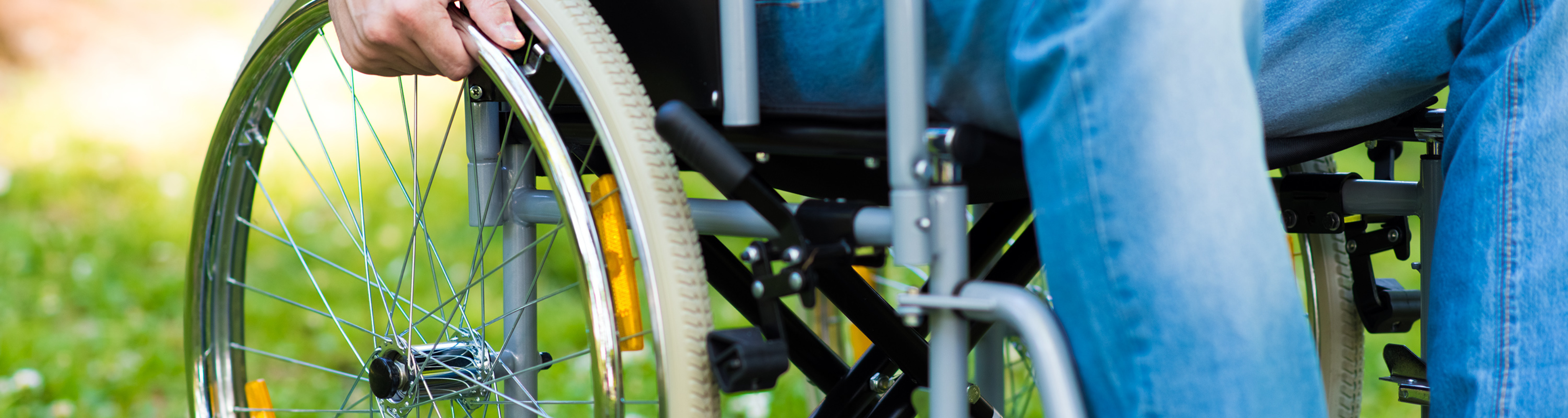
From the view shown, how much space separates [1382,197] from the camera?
86cm

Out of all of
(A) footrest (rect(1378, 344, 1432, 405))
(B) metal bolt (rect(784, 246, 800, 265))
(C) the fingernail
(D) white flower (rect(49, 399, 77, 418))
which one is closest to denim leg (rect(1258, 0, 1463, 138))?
(A) footrest (rect(1378, 344, 1432, 405))

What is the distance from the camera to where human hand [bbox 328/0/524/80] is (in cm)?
66

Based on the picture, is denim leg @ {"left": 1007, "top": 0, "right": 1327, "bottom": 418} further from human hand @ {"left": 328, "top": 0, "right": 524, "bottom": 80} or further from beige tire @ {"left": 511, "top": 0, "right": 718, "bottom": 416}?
human hand @ {"left": 328, "top": 0, "right": 524, "bottom": 80}

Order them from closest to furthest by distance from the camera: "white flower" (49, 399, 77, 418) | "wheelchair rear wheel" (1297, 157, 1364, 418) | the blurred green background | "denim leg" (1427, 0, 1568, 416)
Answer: "denim leg" (1427, 0, 1568, 416) < "wheelchair rear wheel" (1297, 157, 1364, 418) < "white flower" (49, 399, 77, 418) < the blurred green background

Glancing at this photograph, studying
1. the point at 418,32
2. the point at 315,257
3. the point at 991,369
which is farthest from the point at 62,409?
the point at 991,369

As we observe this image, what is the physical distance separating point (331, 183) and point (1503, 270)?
2392 mm

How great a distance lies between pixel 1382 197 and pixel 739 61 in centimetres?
56

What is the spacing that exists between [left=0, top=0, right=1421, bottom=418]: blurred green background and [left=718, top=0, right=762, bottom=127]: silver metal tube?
0.78 metres

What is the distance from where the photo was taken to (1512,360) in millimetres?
540

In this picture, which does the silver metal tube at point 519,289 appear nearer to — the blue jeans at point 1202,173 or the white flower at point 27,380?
the blue jeans at point 1202,173

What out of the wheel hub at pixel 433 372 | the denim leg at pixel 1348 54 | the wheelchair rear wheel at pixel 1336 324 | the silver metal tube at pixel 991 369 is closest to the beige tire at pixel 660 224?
the wheel hub at pixel 433 372

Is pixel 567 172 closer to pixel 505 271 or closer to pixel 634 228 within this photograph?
pixel 634 228

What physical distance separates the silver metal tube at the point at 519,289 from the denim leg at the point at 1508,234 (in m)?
0.56

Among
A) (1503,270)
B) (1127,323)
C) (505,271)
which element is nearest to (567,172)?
(505,271)
